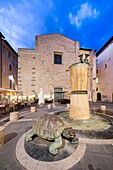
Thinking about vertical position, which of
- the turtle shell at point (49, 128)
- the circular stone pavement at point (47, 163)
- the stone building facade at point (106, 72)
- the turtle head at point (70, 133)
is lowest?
the circular stone pavement at point (47, 163)

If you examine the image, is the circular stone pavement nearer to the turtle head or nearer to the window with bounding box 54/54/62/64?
the turtle head

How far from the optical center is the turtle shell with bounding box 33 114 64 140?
2.60m

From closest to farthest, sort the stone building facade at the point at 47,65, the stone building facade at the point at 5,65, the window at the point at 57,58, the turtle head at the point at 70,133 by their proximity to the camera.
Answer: the turtle head at the point at 70,133 → the stone building facade at the point at 5,65 → the stone building facade at the point at 47,65 → the window at the point at 57,58

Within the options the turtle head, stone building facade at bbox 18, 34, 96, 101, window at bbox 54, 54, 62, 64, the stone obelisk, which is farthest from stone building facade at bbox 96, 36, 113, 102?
the turtle head

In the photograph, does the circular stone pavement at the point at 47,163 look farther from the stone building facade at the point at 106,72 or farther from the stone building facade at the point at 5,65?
the stone building facade at the point at 106,72

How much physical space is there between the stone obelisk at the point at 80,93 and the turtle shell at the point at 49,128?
2825 mm

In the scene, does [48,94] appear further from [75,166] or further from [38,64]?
[75,166]

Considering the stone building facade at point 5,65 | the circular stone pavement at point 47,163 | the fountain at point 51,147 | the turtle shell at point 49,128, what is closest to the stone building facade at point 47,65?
the stone building facade at point 5,65

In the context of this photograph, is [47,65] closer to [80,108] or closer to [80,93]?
[80,93]

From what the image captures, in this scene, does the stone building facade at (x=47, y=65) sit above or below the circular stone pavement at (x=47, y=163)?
above

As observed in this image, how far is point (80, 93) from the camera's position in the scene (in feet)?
18.1

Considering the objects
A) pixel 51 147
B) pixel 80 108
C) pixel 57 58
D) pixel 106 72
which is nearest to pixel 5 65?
pixel 57 58

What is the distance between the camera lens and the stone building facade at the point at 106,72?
64.9 ft

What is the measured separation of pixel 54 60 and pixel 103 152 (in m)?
18.9
